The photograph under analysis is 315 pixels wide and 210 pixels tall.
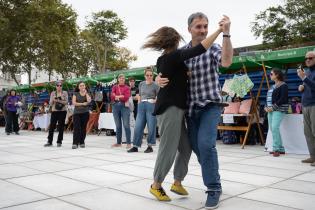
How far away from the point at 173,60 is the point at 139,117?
4647mm

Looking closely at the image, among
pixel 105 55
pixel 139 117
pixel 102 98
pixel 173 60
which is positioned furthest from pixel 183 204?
pixel 105 55

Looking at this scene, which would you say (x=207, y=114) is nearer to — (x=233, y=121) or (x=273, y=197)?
(x=273, y=197)

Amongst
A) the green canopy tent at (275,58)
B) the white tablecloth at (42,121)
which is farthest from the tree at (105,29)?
the green canopy tent at (275,58)

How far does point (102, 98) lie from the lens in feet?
44.0

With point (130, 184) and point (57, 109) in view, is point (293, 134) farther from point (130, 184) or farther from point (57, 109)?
point (57, 109)

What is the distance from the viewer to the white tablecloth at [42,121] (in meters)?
15.7

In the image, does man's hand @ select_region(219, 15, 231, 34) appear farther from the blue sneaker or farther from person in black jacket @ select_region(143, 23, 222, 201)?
the blue sneaker

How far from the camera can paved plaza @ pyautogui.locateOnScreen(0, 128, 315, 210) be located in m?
3.40

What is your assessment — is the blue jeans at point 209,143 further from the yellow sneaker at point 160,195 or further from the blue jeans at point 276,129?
the blue jeans at point 276,129

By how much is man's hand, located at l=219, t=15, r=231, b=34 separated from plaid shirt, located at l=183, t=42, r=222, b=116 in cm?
41

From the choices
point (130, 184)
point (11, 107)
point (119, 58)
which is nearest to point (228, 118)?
point (130, 184)

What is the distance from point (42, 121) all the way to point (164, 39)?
13.7m

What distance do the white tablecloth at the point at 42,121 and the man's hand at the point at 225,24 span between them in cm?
1359

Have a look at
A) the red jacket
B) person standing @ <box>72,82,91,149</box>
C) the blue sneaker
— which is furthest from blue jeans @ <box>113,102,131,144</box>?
the blue sneaker
